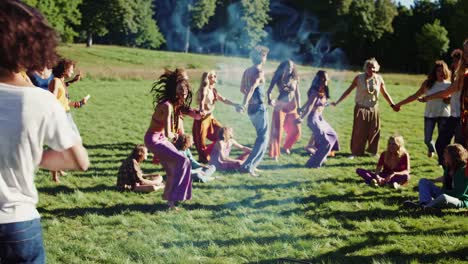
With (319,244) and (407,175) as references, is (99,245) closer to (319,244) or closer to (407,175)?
(319,244)

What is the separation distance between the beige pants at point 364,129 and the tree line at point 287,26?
3.95 m

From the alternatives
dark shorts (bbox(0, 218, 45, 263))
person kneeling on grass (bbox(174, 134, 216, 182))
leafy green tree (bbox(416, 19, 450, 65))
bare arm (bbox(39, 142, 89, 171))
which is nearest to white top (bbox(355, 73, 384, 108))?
person kneeling on grass (bbox(174, 134, 216, 182))

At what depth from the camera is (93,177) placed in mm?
8594

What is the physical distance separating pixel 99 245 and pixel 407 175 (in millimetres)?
5405

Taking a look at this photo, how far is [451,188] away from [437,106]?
3813 mm

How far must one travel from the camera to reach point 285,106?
10.5m

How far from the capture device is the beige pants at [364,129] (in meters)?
11.1

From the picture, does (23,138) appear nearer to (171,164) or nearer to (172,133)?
(172,133)

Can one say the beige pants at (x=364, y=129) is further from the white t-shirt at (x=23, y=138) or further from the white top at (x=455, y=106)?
the white t-shirt at (x=23, y=138)

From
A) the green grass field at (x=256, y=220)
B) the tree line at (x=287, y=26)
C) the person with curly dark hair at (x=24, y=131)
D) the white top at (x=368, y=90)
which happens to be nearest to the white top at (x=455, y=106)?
the green grass field at (x=256, y=220)

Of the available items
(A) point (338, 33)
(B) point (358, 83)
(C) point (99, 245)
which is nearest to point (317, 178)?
(B) point (358, 83)

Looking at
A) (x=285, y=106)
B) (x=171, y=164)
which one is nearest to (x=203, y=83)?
(x=285, y=106)

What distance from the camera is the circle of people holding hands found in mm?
2357

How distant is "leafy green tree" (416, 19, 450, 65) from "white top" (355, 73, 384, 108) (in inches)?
1843
